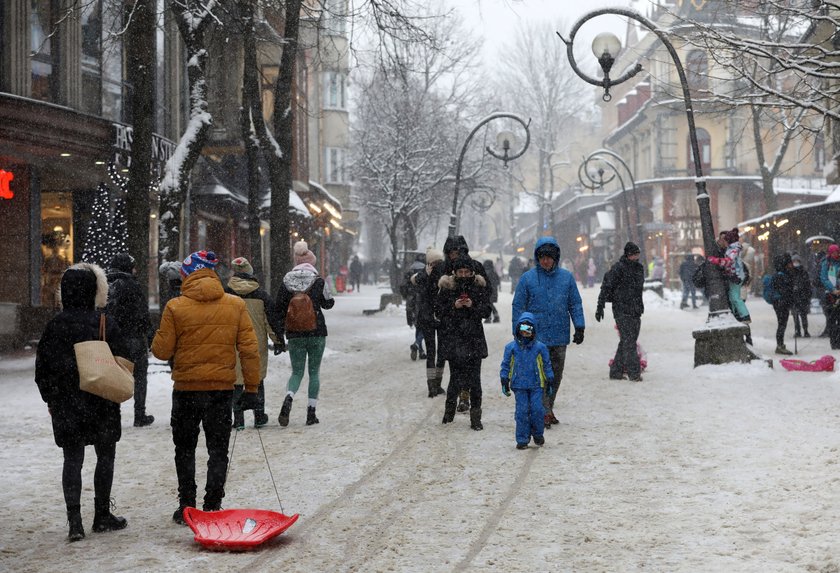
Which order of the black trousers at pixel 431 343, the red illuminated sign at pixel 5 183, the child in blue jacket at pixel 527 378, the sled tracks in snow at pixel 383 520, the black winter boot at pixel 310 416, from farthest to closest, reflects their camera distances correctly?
the red illuminated sign at pixel 5 183, the black trousers at pixel 431 343, the black winter boot at pixel 310 416, the child in blue jacket at pixel 527 378, the sled tracks in snow at pixel 383 520

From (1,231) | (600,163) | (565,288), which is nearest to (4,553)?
(565,288)

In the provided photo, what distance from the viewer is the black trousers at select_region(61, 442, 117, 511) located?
578cm

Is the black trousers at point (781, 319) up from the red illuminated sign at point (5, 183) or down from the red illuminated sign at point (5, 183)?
down

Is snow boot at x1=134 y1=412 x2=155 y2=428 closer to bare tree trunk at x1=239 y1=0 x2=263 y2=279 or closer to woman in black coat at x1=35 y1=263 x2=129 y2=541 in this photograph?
woman in black coat at x1=35 y1=263 x2=129 y2=541

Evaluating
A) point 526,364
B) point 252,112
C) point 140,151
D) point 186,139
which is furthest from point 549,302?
point 252,112

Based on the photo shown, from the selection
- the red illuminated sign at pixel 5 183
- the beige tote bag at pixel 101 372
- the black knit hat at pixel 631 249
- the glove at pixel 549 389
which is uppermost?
the red illuminated sign at pixel 5 183

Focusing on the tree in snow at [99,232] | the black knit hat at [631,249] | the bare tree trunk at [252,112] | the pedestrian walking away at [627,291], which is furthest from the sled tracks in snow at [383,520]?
the tree in snow at [99,232]

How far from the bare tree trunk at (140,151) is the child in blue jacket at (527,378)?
6548mm

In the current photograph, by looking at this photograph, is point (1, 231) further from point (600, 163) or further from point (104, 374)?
point (600, 163)

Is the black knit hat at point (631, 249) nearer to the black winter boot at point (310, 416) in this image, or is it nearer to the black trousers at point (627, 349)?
the black trousers at point (627, 349)

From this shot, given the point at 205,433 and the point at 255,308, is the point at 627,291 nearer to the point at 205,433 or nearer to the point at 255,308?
the point at 255,308

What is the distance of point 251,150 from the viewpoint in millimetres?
17516

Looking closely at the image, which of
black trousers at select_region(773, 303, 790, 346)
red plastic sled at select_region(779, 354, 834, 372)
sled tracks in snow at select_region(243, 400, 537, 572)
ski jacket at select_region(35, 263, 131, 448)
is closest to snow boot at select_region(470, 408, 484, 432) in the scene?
sled tracks in snow at select_region(243, 400, 537, 572)

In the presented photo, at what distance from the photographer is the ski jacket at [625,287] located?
1281 centimetres
